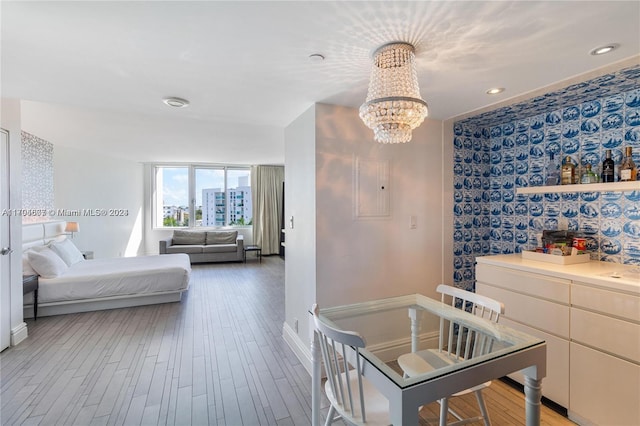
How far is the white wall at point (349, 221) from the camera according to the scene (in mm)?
2486

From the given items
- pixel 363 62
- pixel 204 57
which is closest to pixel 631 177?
pixel 363 62

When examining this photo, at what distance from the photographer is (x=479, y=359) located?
4.20ft

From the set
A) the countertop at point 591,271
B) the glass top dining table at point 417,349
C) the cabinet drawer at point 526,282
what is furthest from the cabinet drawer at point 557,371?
the glass top dining table at point 417,349

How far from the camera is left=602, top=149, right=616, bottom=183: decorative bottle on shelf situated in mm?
2170

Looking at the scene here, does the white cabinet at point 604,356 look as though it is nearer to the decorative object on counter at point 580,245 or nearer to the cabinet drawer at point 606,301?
the cabinet drawer at point 606,301

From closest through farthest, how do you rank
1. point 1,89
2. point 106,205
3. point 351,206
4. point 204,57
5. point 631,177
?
point 204,57, point 631,177, point 1,89, point 351,206, point 106,205

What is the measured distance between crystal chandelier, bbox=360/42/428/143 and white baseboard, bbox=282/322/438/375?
1.07m

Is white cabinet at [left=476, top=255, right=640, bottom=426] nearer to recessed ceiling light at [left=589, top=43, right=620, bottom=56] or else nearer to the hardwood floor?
the hardwood floor

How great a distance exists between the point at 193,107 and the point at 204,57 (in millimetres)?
1018

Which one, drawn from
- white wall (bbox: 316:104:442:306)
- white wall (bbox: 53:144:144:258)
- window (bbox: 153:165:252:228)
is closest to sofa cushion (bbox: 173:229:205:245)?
window (bbox: 153:165:252:228)

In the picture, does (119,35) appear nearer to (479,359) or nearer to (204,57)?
(204,57)

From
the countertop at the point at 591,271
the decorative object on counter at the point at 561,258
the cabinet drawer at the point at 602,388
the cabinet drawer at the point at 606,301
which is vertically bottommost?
the cabinet drawer at the point at 602,388

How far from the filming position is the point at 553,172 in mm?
2535

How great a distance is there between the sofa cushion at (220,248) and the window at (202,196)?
1199 mm
